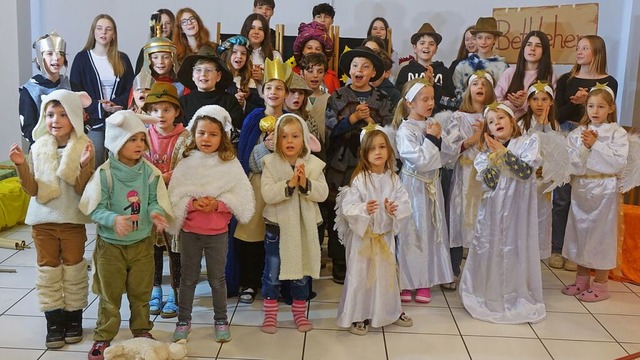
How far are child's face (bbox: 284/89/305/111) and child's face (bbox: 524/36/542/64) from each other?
6.03ft

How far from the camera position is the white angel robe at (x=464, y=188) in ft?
13.9

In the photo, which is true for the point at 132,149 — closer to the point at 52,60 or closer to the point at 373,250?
the point at 373,250

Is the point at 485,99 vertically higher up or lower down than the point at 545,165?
higher up

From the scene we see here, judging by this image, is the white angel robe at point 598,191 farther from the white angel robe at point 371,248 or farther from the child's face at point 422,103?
the white angel robe at point 371,248

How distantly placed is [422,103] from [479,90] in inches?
20.4

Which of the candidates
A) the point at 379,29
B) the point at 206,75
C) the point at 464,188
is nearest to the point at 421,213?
the point at 464,188

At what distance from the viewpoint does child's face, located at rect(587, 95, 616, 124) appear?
13.4 feet

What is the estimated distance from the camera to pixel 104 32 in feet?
15.8

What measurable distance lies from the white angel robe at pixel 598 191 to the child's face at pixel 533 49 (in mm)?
819

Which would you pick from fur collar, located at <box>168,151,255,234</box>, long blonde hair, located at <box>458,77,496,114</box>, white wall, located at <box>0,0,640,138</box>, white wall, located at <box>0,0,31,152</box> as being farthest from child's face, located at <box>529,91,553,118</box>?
white wall, located at <box>0,0,31,152</box>

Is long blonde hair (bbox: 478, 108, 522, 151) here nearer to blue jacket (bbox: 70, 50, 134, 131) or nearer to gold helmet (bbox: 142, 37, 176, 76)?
gold helmet (bbox: 142, 37, 176, 76)

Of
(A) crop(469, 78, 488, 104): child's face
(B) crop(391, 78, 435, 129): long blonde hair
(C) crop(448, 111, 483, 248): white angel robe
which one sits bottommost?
(C) crop(448, 111, 483, 248): white angel robe

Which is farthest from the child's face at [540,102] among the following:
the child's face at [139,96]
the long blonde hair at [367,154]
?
the child's face at [139,96]

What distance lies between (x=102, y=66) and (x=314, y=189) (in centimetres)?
218
